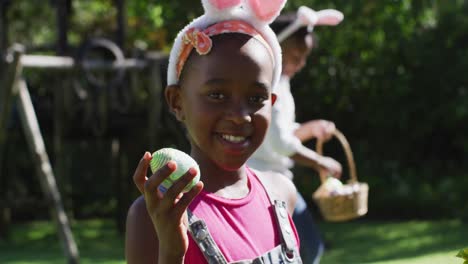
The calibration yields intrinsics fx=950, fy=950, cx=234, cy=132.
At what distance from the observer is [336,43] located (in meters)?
12.8

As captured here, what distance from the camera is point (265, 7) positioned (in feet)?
8.30

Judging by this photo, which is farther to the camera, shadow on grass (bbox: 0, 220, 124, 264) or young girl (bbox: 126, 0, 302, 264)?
shadow on grass (bbox: 0, 220, 124, 264)

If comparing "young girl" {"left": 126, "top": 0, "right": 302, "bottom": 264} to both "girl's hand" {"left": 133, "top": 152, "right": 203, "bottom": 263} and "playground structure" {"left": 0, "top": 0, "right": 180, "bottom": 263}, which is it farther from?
"playground structure" {"left": 0, "top": 0, "right": 180, "bottom": 263}

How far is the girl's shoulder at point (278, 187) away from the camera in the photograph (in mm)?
2689

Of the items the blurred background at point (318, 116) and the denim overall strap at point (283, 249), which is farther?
the blurred background at point (318, 116)

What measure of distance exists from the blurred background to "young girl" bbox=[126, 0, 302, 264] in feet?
22.2

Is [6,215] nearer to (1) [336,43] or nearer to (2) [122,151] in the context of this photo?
(2) [122,151]

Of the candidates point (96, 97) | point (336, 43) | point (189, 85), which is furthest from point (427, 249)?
point (189, 85)

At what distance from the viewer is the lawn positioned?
29.4 ft

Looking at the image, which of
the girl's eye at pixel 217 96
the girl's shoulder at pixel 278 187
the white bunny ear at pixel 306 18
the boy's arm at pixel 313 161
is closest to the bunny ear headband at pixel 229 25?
A: the girl's eye at pixel 217 96

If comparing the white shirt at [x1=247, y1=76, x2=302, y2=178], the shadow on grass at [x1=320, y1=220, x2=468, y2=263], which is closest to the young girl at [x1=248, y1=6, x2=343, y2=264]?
the white shirt at [x1=247, y1=76, x2=302, y2=178]

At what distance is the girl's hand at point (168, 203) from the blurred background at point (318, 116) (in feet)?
23.7

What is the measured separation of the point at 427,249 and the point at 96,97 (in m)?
3.66

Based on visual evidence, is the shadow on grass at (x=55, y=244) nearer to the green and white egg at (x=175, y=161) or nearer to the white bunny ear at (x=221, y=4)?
the white bunny ear at (x=221, y=4)
